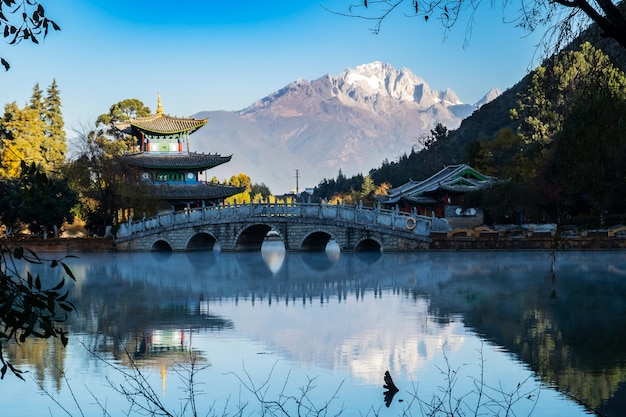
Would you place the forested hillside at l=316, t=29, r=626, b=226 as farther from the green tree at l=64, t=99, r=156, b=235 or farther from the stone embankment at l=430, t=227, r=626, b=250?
the green tree at l=64, t=99, r=156, b=235

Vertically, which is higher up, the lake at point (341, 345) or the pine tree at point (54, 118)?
the pine tree at point (54, 118)

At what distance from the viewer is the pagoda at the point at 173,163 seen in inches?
1732

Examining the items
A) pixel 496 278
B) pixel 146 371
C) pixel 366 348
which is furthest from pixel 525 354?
pixel 496 278

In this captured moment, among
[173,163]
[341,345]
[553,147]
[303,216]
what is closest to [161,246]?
[173,163]

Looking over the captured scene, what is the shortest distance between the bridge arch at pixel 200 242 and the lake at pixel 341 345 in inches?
531

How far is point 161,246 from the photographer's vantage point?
129 feet

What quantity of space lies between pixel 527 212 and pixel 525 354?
2837cm

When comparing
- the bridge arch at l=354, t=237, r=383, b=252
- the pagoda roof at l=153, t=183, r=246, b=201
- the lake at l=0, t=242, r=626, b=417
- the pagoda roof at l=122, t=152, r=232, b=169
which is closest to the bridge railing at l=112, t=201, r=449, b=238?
the bridge arch at l=354, t=237, r=383, b=252

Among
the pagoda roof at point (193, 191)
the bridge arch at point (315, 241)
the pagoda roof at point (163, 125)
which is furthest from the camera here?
the pagoda roof at point (163, 125)

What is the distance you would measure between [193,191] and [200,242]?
409 cm

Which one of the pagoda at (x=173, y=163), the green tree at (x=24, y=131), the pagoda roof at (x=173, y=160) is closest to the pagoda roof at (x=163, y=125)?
the pagoda at (x=173, y=163)

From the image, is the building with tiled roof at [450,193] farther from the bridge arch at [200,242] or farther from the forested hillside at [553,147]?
the bridge arch at [200,242]

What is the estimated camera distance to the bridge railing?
3266cm

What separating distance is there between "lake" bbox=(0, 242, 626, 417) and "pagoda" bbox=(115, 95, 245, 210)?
61.6 feet
